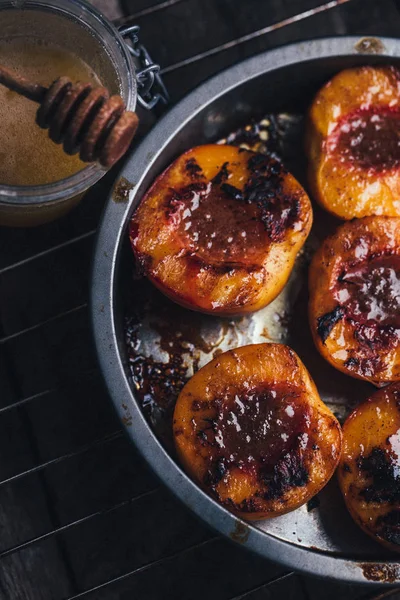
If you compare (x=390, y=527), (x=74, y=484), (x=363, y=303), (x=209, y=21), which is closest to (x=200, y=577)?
(x=74, y=484)

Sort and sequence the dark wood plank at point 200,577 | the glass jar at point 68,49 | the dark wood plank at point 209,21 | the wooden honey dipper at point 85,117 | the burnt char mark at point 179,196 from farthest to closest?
the dark wood plank at point 209,21
the dark wood plank at point 200,577
the burnt char mark at point 179,196
the glass jar at point 68,49
the wooden honey dipper at point 85,117

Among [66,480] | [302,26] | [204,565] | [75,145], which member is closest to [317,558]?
[204,565]

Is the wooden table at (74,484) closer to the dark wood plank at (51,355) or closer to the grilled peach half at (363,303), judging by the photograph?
the dark wood plank at (51,355)

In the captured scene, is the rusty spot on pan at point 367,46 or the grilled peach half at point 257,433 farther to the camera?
the rusty spot on pan at point 367,46

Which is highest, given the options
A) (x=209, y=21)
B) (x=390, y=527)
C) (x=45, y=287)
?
(x=209, y=21)

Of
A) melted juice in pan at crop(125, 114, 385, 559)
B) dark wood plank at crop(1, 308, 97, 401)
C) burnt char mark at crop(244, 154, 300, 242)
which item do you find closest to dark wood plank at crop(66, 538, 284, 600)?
melted juice in pan at crop(125, 114, 385, 559)

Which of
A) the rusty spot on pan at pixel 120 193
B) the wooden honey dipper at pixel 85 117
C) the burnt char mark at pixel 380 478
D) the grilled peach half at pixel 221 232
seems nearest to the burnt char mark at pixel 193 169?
the grilled peach half at pixel 221 232

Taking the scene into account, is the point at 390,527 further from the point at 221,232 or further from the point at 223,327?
the point at 221,232
